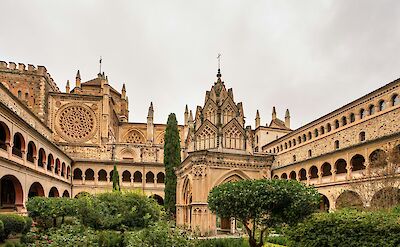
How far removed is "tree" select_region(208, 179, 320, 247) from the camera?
1455 cm

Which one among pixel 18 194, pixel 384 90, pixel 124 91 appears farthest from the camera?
pixel 124 91

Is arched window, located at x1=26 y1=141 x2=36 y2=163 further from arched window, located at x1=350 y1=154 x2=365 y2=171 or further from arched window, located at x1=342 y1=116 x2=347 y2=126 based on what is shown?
arched window, located at x1=342 y1=116 x2=347 y2=126

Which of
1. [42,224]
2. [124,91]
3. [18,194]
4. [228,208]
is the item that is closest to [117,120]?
[124,91]

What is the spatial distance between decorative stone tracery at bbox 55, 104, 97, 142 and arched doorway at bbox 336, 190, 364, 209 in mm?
33428

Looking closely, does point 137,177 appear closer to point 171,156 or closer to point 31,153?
point 171,156

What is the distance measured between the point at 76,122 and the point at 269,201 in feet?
131

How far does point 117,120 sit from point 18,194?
109 feet

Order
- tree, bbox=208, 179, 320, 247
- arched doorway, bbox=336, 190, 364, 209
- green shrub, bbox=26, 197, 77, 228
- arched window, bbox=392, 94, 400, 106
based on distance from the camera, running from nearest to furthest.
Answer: tree, bbox=208, 179, 320, 247 < green shrub, bbox=26, 197, 77, 228 < arched doorway, bbox=336, 190, 364, 209 < arched window, bbox=392, 94, 400, 106

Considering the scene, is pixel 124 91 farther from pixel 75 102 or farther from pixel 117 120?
pixel 75 102

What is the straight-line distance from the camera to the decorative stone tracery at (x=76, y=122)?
48.5 m

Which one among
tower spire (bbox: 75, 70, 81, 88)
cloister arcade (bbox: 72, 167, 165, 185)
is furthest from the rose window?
tower spire (bbox: 75, 70, 81, 88)

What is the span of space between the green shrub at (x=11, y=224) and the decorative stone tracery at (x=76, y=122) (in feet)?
106

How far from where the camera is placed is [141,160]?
5141 cm

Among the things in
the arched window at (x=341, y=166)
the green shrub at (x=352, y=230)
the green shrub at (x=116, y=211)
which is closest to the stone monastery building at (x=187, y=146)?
the arched window at (x=341, y=166)
